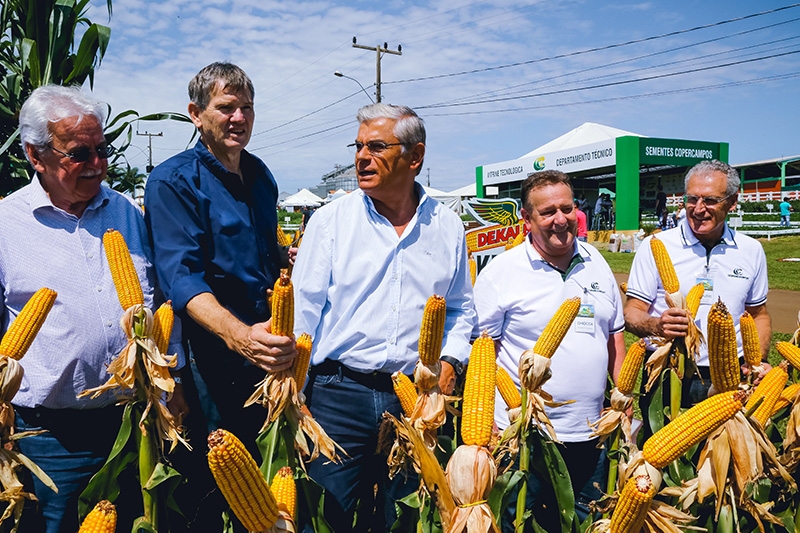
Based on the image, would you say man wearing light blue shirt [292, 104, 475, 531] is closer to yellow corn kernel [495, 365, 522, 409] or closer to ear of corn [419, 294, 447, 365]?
yellow corn kernel [495, 365, 522, 409]

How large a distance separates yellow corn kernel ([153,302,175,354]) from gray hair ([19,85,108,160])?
2.66 feet

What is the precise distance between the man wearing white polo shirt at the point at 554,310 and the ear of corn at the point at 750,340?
2.07 ft

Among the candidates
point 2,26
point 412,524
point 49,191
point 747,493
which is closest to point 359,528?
point 412,524

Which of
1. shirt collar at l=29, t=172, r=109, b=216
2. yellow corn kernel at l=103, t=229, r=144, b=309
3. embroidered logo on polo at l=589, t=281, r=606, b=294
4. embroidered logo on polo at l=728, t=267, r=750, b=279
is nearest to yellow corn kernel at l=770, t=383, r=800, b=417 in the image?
embroidered logo on polo at l=589, t=281, r=606, b=294

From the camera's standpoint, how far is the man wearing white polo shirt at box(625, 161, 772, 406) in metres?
3.24

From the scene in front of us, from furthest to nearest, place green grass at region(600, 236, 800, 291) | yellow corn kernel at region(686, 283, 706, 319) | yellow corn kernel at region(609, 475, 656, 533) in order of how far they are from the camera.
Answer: green grass at region(600, 236, 800, 291) → yellow corn kernel at region(686, 283, 706, 319) → yellow corn kernel at region(609, 475, 656, 533)

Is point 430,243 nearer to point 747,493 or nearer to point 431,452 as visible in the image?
point 431,452

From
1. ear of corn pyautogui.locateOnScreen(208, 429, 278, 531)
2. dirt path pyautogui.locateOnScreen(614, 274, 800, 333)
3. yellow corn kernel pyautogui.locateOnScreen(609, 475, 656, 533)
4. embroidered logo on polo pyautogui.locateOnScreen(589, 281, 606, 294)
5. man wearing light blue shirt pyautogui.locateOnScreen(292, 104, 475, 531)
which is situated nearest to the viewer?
ear of corn pyautogui.locateOnScreen(208, 429, 278, 531)

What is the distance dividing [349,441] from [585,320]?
125 centimetres

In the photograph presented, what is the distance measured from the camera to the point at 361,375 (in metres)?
2.45

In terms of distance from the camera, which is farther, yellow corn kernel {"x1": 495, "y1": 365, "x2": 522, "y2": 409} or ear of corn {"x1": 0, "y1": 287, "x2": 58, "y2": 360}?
yellow corn kernel {"x1": 495, "y1": 365, "x2": 522, "y2": 409}

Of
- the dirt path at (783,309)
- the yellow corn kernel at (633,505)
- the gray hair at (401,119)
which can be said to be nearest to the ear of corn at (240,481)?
the yellow corn kernel at (633,505)

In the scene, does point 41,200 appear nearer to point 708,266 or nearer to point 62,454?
point 62,454

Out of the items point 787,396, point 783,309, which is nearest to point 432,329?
point 787,396
